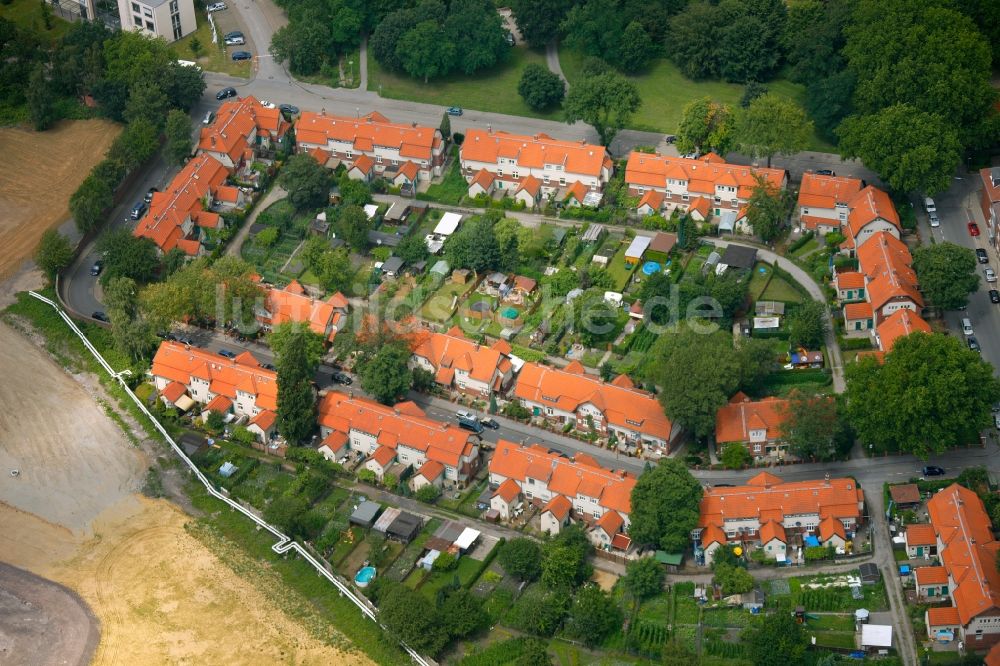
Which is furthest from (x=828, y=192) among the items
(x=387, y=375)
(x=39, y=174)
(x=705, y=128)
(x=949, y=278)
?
(x=39, y=174)

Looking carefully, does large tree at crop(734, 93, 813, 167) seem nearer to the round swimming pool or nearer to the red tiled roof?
the red tiled roof

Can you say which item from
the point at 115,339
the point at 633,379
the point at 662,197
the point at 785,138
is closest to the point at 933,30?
the point at 785,138

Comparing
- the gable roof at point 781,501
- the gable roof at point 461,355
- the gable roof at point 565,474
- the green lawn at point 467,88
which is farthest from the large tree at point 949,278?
the green lawn at point 467,88

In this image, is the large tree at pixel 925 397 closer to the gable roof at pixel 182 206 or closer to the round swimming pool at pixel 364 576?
the round swimming pool at pixel 364 576

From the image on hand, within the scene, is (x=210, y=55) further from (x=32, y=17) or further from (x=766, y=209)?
(x=766, y=209)

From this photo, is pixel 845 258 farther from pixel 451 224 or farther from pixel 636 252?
pixel 451 224
